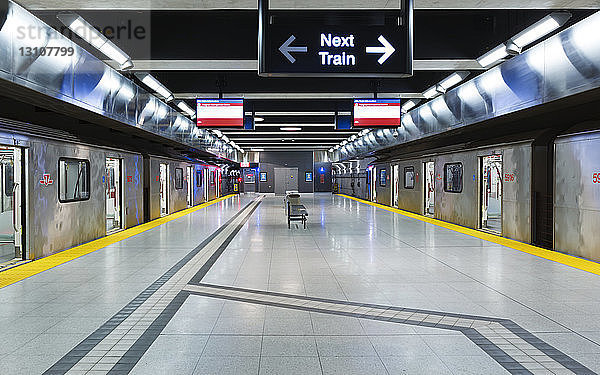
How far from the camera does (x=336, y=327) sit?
12.5 feet

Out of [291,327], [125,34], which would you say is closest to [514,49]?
[291,327]

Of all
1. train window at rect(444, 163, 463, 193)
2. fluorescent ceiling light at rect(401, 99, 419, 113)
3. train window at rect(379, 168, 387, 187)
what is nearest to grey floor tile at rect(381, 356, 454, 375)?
train window at rect(444, 163, 463, 193)

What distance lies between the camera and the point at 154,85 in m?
9.95

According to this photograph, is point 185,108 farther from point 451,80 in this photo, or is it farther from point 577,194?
point 577,194

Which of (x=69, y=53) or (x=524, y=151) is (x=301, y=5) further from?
(x=524, y=151)

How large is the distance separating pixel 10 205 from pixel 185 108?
5455 mm

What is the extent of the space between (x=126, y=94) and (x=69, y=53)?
262 centimetres

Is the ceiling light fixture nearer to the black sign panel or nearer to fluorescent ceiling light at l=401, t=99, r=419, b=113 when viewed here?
fluorescent ceiling light at l=401, t=99, r=419, b=113

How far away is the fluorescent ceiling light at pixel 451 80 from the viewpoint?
9531mm

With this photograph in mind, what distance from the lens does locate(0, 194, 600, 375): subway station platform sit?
312cm

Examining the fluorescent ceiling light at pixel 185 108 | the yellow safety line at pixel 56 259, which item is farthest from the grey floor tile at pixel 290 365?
the fluorescent ceiling light at pixel 185 108

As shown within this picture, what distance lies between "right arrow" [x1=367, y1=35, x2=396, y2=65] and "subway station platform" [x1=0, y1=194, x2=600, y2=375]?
2490 mm

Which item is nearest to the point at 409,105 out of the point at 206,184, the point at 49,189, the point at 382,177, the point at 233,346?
the point at 382,177

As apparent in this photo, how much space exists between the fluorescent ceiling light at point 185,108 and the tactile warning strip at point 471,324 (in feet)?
28.4
